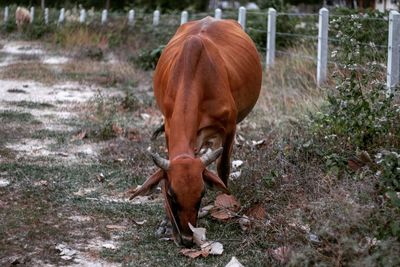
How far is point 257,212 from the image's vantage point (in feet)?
16.6

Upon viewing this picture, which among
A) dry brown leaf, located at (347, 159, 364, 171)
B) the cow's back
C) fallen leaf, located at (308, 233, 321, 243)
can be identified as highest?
the cow's back

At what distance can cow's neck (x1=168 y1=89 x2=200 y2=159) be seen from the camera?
4.46m

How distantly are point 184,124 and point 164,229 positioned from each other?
89 centimetres

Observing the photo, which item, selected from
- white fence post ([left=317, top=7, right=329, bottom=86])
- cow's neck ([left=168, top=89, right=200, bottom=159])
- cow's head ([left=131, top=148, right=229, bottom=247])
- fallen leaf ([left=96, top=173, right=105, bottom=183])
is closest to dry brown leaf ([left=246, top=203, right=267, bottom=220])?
cow's head ([left=131, top=148, right=229, bottom=247])

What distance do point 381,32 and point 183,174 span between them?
611 centimetres

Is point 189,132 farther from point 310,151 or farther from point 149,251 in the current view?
point 310,151

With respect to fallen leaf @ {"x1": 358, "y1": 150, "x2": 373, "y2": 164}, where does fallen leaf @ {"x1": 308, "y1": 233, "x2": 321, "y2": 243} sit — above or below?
below

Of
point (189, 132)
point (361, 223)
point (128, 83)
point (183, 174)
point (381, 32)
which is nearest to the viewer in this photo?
point (361, 223)

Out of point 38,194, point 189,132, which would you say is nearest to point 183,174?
point 189,132

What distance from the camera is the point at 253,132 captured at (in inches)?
318

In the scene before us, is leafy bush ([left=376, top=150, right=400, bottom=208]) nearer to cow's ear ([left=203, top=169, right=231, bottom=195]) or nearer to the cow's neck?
cow's ear ([left=203, top=169, right=231, bottom=195])

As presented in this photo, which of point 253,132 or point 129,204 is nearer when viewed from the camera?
point 129,204

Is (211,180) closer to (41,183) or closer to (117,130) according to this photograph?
(41,183)

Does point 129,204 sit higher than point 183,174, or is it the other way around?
point 183,174
